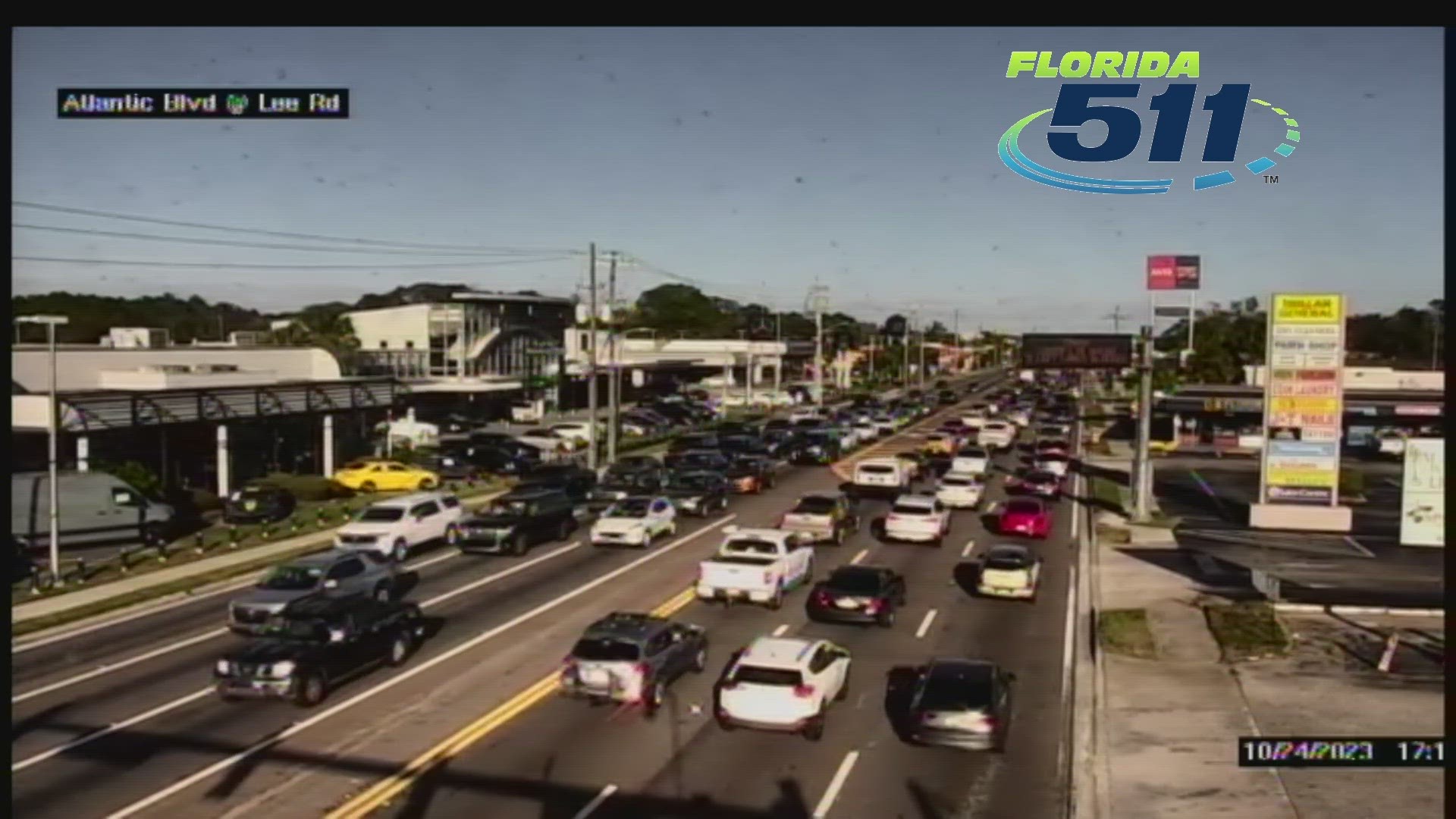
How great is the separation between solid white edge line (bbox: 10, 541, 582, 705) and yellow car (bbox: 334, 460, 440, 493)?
45.4 feet

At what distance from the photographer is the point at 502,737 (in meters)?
18.3

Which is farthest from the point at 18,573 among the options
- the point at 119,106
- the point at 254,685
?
the point at 119,106

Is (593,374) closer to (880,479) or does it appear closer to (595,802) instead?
(880,479)

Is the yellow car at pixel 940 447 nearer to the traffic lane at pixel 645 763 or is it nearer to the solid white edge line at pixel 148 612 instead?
the solid white edge line at pixel 148 612

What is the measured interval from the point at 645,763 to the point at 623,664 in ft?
8.81

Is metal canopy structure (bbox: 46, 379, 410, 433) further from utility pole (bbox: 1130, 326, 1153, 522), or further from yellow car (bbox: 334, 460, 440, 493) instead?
utility pole (bbox: 1130, 326, 1153, 522)

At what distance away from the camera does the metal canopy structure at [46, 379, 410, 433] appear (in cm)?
4053

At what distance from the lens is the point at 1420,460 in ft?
85.9

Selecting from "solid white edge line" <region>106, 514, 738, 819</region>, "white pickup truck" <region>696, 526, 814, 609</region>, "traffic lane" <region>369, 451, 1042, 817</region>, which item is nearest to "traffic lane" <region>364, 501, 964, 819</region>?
"traffic lane" <region>369, 451, 1042, 817</region>

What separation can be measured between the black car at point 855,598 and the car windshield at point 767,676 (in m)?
7.01

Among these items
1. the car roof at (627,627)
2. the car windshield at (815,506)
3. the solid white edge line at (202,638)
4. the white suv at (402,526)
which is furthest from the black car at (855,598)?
the white suv at (402,526)

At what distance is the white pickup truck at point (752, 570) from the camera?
89.4 feet

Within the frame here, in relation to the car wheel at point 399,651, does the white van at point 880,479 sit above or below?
above
